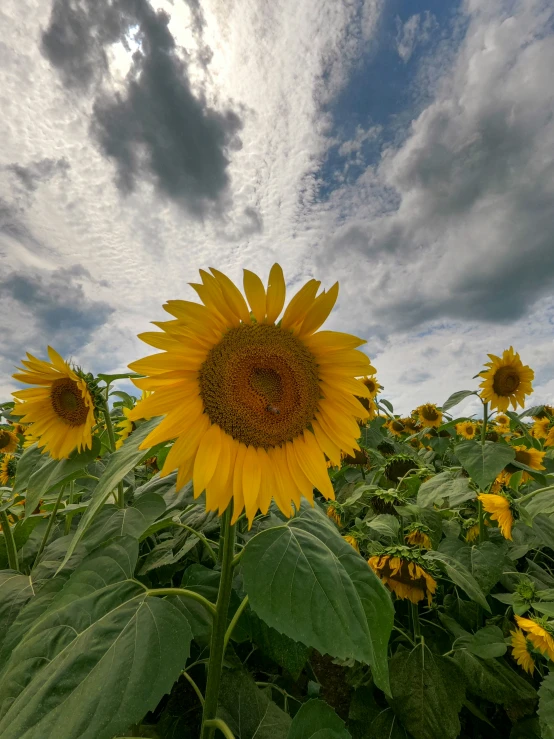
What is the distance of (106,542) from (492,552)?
201cm

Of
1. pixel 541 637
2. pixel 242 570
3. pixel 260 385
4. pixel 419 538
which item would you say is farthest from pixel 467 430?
pixel 242 570

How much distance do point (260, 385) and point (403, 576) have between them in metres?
1.29

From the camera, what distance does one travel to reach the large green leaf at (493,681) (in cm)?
197

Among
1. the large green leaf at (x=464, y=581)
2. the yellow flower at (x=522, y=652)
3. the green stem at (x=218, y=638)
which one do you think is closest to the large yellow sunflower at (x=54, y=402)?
the green stem at (x=218, y=638)

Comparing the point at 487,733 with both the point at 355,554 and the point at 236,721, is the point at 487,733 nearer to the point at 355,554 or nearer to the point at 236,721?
the point at 236,721

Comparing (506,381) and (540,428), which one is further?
(540,428)

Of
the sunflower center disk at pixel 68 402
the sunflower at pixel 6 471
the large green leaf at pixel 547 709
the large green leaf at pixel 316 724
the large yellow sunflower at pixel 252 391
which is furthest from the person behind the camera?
the sunflower at pixel 6 471

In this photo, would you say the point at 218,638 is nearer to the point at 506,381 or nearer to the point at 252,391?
the point at 252,391

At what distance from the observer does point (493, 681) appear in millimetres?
1986

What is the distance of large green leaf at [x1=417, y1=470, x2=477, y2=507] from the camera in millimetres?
2564

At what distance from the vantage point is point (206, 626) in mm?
1420

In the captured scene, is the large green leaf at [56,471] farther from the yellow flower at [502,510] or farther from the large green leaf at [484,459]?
the yellow flower at [502,510]

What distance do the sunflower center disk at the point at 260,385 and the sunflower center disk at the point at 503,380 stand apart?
9.65ft

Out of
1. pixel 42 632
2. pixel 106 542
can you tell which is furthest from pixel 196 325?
pixel 42 632
